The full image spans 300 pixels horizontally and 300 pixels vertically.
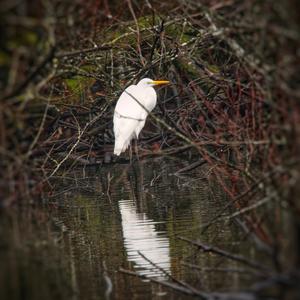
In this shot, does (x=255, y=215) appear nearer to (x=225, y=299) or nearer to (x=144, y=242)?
(x=225, y=299)

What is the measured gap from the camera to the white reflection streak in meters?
9.29

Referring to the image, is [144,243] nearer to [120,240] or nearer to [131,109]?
[120,240]

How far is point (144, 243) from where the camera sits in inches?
424

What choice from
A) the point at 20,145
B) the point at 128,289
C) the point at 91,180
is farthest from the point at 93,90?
the point at 20,145

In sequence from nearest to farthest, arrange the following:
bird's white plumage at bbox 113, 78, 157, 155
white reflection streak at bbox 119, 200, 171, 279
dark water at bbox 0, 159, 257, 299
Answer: dark water at bbox 0, 159, 257, 299 → white reflection streak at bbox 119, 200, 171, 279 → bird's white plumage at bbox 113, 78, 157, 155

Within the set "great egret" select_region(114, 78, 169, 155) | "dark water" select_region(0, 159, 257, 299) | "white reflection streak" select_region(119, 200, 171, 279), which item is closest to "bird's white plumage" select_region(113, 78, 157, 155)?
"great egret" select_region(114, 78, 169, 155)

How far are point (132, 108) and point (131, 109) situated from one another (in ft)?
0.07

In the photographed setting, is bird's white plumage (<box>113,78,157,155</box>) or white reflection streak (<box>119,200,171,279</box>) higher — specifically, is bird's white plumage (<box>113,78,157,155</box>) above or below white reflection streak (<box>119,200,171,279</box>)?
above

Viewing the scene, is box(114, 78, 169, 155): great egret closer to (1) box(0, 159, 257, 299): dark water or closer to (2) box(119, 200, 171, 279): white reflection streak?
(1) box(0, 159, 257, 299): dark water

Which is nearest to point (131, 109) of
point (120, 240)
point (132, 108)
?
point (132, 108)

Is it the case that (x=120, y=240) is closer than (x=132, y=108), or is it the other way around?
(x=120, y=240)

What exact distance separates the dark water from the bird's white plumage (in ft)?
2.54

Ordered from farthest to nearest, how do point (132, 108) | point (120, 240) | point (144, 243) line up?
point (132, 108) → point (120, 240) → point (144, 243)

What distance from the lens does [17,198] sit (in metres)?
6.09
